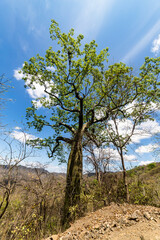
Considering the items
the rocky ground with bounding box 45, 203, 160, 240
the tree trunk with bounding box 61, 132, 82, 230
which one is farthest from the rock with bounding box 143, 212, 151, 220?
the tree trunk with bounding box 61, 132, 82, 230

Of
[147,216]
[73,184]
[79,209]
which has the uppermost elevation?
[73,184]

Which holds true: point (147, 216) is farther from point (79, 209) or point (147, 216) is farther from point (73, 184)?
point (73, 184)

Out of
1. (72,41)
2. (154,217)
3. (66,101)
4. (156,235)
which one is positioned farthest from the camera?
(66,101)

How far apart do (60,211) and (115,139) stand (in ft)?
13.8

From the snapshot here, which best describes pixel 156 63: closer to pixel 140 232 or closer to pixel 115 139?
pixel 115 139

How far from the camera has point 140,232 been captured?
8.29ft

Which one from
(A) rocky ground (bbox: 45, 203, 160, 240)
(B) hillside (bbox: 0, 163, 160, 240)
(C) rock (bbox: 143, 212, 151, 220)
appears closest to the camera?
(A) rocky ground (bbox: 45, 203, 160, 240)

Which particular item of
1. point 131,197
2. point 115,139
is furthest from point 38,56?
point 131,197

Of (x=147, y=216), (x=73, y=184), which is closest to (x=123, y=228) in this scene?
(x=147, y=216)

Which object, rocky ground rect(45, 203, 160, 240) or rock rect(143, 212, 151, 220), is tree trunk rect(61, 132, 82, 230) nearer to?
rocky ground rect(45, 203, 160, 240)

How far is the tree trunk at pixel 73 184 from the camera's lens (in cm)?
475

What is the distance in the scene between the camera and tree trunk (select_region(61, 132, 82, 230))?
4755mm

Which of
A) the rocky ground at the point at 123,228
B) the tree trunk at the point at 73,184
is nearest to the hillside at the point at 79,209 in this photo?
the rocky ground at the point at 123,228

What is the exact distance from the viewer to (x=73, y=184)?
5.45 m
